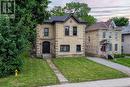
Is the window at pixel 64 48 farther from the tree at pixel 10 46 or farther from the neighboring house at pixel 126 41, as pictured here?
the tree at pixel 10 46

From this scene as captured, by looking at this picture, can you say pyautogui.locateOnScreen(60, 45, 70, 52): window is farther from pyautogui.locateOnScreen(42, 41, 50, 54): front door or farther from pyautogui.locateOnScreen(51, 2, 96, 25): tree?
pyautogui.locateOnScreen(51, 2, 96, 25): tree

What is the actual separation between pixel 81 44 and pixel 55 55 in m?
5.03

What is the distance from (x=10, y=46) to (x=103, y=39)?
100 feet

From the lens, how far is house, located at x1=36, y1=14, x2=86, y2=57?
55344 mm

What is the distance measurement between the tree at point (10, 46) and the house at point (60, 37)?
22229 mm

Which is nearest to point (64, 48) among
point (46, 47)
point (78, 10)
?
point (46, 47)

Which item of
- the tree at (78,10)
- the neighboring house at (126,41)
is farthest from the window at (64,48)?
the tree at (78,10)

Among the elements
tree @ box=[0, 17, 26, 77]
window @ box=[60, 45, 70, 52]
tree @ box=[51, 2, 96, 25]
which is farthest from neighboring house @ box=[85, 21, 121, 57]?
tree @ box=[0, 17, 26, 77]

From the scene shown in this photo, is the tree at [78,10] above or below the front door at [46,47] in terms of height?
above

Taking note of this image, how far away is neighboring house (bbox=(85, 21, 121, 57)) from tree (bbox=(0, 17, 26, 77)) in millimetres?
26907

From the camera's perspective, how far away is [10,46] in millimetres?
32031

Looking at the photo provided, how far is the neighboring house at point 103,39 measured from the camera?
59.7 meters

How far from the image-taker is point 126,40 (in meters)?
70.1

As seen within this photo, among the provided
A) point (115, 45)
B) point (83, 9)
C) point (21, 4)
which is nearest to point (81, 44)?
point (115, 45)
